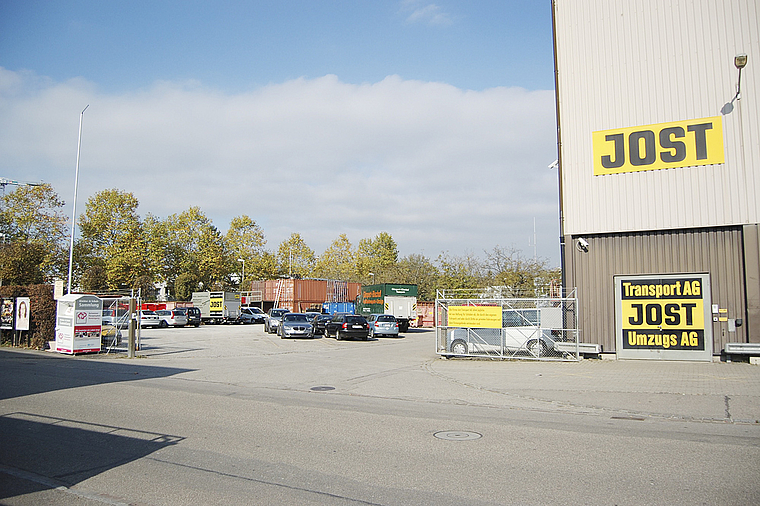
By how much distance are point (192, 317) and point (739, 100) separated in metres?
45.2

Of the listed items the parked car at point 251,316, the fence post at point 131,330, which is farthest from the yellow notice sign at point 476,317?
the parked car at point 251,316

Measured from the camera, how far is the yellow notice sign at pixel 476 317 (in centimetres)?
1977

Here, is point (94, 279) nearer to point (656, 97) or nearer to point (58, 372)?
point (58, 372)

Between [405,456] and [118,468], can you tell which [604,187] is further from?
[118,468]

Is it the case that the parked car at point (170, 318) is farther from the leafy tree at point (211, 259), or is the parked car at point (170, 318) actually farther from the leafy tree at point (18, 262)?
the leafy tree at point (211, 259)

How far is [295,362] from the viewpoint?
20.5 metres

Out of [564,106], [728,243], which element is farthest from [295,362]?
[728,243]

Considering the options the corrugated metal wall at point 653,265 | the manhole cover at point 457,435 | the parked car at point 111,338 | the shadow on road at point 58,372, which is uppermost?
the corrugated metal wall at point 653,265

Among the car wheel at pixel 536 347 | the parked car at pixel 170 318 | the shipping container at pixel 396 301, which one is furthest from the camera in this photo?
the parked car at pixel 170 318

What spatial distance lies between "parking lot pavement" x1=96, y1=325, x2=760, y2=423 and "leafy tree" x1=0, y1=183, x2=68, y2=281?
37654 millimetres

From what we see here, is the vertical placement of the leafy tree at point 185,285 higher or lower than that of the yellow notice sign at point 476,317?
higher

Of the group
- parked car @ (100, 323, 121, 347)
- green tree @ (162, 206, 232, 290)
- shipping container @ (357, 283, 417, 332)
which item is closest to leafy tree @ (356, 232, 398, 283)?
green tree @ (162, 206, 232, 290)

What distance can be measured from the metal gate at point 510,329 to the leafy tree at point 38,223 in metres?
46.0

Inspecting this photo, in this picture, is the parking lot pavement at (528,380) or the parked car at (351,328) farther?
the parked car at (351,328)
